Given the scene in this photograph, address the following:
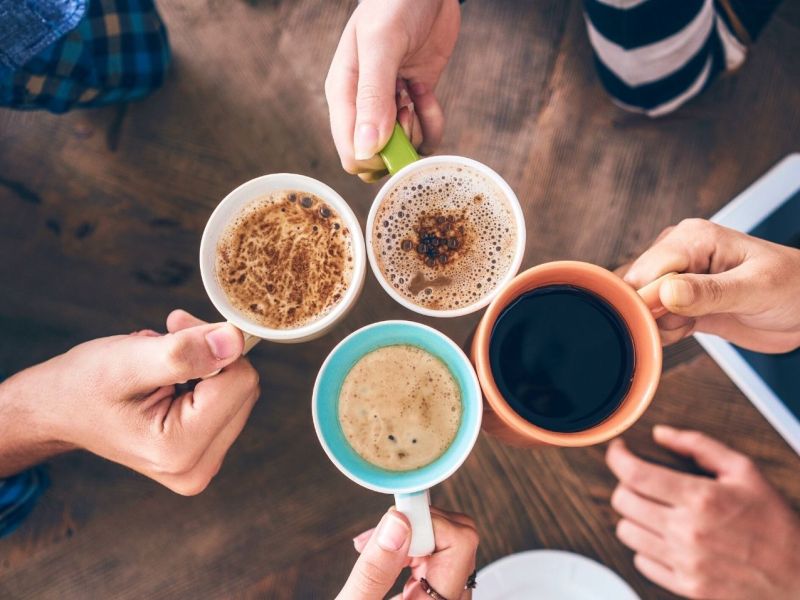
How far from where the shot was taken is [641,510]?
0.95 metres

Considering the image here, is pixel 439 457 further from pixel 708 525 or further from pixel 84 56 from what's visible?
pixel 84 56

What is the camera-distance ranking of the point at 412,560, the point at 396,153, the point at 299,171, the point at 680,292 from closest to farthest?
the point at 680,292
the point at 396,153
the point at 412,560
the point at 299,171

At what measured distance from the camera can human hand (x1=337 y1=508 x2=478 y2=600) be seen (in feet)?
2.43

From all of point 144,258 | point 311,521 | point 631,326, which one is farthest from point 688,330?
point 144,258

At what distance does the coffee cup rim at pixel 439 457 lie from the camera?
0.72m

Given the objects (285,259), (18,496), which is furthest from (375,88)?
(18,496)

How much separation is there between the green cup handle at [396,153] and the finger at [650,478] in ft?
1.93

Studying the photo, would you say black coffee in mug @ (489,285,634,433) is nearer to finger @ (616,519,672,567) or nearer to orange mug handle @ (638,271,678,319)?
orange mug handle @ (638,271,678,319)

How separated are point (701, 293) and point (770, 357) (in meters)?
0.38

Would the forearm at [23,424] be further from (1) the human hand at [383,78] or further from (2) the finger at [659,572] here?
(2) the finger at [659,572]

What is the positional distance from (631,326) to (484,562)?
1.64ft

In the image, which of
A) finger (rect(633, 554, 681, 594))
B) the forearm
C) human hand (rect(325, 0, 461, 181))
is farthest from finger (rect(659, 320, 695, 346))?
the forearm

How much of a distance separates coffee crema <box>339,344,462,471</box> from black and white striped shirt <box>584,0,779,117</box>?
601 mm

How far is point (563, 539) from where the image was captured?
0.98 meters
